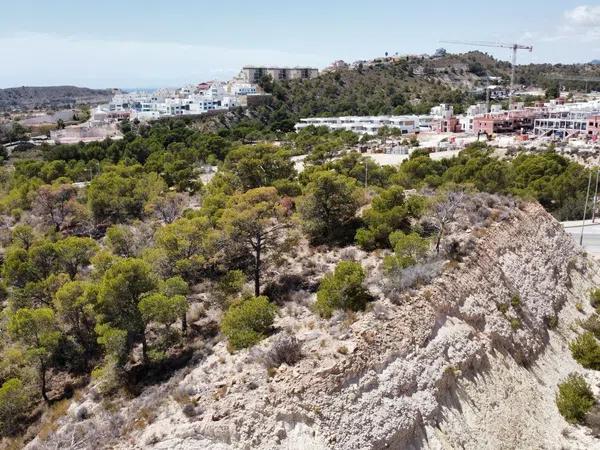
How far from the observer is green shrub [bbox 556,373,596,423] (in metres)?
18.5

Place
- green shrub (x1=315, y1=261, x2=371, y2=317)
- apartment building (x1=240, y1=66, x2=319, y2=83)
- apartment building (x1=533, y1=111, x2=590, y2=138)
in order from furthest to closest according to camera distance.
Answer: apartment building (x1=240, y1=66, x2=319, y2=83)
apartment building (x1=533, y1=111, x2=590, y2=138)
green shrub (x1=315, y1=261, x2=371, y2=317)

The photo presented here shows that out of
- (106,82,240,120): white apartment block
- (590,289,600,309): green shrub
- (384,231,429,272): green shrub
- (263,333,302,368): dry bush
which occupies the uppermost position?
(106,82,240,120): white apartment block

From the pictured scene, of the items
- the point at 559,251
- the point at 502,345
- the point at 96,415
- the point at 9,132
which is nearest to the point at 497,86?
the point at 9,132

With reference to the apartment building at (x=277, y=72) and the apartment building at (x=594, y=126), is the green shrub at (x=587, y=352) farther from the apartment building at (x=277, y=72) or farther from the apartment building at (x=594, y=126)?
the apartment building at (x=277, y=72)

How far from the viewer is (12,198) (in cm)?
3912

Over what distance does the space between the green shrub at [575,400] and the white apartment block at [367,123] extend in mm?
82071

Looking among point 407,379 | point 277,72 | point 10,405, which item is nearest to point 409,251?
point 407,379

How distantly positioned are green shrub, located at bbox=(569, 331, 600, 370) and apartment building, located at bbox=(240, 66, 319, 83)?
470ft

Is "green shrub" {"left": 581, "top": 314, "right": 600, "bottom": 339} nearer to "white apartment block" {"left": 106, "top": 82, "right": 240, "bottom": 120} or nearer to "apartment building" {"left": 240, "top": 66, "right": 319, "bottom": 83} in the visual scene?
"white apartment block" {"left": 106, "top": 82, "right": 240, "bottom": 120}

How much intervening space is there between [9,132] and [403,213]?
97.1m

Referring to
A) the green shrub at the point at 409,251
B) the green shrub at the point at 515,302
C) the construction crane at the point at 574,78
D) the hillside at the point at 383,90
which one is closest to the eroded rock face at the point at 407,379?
the green shrub at the point at 515,302

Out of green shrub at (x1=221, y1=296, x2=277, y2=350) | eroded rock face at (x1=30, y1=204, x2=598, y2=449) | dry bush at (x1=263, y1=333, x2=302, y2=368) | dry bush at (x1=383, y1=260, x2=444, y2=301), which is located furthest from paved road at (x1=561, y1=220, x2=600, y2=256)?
dry bush at (x1=263, y1=333, x2=302, y2=368)

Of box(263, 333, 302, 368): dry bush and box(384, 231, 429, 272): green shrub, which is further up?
box(384, 231, 429, 272): green shrub

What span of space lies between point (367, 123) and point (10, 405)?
91030mm
